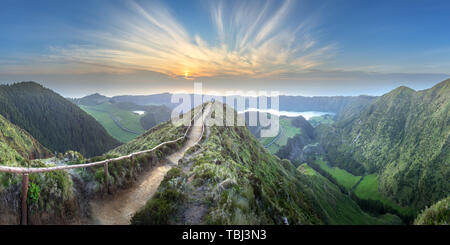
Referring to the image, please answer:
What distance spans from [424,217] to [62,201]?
68.6ft

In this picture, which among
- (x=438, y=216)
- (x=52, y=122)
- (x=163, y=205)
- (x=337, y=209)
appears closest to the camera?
(x=163, y=205)

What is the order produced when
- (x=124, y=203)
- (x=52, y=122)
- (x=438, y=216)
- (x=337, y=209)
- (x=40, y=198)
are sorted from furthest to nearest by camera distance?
(x=52, y=122) → (x=337, y=209) → (x=438, y=216) → (x=124, y=203) → (x=40, y=198)

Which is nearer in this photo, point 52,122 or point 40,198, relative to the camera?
point 40,198

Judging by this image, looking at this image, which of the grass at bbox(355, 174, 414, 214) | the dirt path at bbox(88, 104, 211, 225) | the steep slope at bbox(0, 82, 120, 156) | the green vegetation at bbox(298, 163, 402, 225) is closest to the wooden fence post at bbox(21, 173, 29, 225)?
the dirt path at bbox(88, 104, 211, 225)

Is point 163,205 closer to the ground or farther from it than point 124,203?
farther from it

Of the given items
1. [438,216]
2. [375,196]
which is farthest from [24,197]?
[375,196]

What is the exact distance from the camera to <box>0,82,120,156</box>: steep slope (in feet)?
523

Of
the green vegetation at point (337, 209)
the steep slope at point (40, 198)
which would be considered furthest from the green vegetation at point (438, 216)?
the green vegetation at point (337, 209)

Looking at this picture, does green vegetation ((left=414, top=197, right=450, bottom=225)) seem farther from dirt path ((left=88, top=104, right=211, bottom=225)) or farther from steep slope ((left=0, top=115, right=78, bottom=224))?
steep slope ((left=0, top=115, right=78, bottom=224))

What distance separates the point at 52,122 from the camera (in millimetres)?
176125

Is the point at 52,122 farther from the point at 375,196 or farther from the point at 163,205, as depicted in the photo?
the point at 375,196

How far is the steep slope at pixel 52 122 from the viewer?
159375mm

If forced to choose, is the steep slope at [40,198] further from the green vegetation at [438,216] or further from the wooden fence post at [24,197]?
the green vegetation at [438,216]
